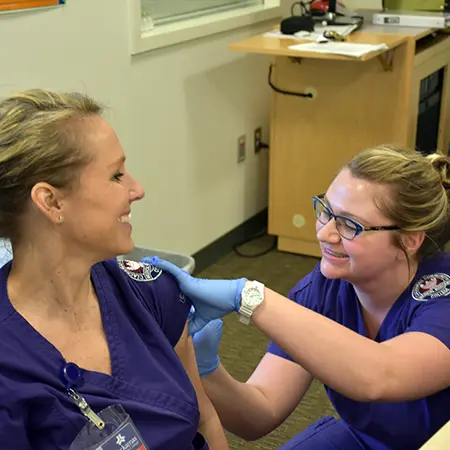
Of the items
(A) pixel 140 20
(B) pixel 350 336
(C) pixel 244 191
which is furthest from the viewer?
(C) pixel 244 191

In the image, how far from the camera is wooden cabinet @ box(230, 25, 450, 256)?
10.3 ft

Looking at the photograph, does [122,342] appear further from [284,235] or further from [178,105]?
[284,235]

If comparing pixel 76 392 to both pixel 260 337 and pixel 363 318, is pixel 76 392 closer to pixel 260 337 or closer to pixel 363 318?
pixel 363 318

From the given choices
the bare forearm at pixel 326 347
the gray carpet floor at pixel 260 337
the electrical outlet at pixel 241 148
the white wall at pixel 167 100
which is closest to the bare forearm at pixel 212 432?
the bare forearm at pixel 326 347

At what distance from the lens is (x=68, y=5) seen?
2408 millimetres

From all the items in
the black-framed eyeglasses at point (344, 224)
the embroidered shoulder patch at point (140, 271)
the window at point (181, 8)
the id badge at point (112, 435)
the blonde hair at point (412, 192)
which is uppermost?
the window at point (181, 8)

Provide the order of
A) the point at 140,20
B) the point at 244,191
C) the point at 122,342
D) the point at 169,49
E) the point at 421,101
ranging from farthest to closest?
the point at 244,191, the point at 421,101, the point at 169,49, the point at 140,20, the point at 122,342

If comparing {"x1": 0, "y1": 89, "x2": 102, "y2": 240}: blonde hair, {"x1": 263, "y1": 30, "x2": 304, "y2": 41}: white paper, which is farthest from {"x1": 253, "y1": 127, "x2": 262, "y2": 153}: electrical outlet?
{"x1": 0, "y1": 89, "x2": 102, "y2": 240}: blonde hair

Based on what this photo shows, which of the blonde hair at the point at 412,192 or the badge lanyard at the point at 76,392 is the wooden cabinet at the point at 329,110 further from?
the badge lanyard at the point at 76,392

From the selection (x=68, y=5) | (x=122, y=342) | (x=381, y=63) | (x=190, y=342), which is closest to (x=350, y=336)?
(x=190, y=342)

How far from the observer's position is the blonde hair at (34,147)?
1104mm

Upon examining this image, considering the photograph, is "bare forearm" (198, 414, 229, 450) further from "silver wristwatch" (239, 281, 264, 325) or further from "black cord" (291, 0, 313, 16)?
"black cord" (291, 0, 313, 16)

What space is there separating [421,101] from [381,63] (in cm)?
43

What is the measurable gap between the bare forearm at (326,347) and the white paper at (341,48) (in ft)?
5.46
